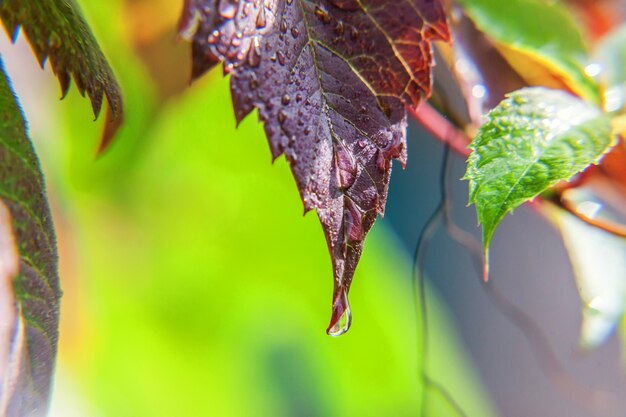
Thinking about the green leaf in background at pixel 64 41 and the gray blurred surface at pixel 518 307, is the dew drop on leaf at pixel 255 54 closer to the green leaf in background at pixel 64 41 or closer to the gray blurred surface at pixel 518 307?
the green leaf in background at pixel 64 41

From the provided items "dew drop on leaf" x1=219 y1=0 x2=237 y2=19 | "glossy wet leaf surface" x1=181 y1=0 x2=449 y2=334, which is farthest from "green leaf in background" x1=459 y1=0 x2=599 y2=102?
"dew drop on leaf" x1=219 y1=0 x2=237 y2=19

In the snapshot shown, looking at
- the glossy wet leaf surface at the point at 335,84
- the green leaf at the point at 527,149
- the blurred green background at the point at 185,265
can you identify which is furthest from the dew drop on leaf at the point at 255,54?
the blurred green background at the point at 185,265

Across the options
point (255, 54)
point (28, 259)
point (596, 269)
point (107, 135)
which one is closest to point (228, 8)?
point (255, 54)

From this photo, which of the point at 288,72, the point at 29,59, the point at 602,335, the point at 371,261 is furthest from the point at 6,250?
the point at 602,335

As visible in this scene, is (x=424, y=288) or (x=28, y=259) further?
(x=424, y=288)

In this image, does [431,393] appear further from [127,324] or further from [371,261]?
[127,324]

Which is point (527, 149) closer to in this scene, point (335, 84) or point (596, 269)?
point (335, 84)
